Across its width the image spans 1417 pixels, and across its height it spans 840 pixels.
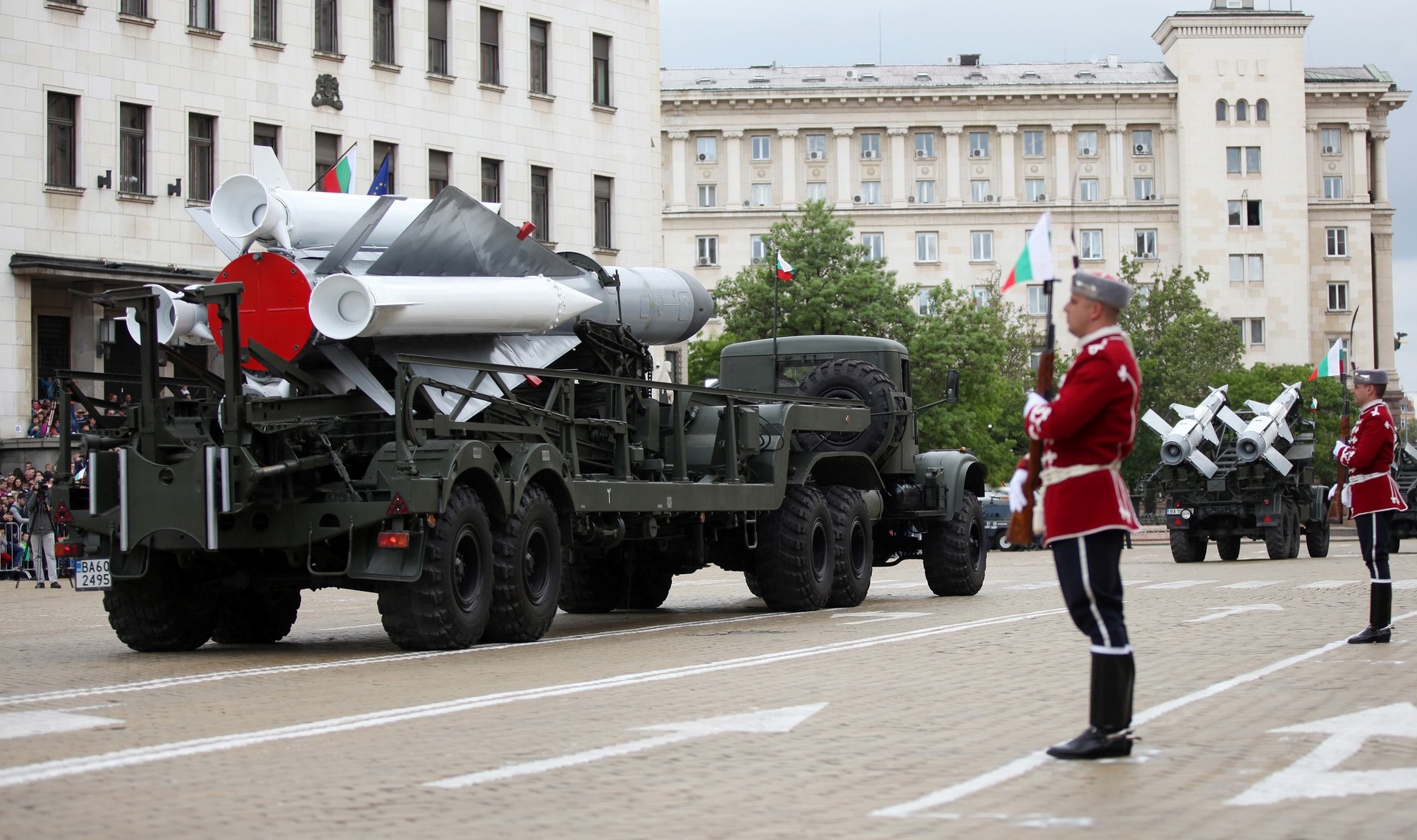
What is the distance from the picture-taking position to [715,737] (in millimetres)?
8719

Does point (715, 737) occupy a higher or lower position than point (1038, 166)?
lower

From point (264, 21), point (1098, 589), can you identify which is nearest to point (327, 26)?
point (264, 21)

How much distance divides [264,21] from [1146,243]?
2825 inches

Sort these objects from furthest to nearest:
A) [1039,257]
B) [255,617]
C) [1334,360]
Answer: [1334,360] → [255,617] → [1039,257]

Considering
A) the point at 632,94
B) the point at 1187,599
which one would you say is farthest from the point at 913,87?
the point at 1187,599

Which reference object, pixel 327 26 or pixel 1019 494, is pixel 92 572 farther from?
pixel 327 26

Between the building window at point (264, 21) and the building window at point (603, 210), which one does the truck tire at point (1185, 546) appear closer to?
the building window at point (603, 210)

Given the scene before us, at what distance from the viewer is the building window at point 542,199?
48.9m

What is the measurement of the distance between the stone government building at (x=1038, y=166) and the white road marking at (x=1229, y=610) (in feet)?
279

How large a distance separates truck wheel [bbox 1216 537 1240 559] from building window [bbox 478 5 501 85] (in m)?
21.5

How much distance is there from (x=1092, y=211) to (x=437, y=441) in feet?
310

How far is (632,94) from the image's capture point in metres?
51.9

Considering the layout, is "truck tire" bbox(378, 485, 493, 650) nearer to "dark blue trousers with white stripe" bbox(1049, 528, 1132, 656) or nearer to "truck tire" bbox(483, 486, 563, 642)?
"truck tire" bbox(483, 486, 563, 642)

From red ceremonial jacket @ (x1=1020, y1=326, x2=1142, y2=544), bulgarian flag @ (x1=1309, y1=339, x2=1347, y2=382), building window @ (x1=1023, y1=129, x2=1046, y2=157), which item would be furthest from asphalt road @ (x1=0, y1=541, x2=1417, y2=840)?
building window @ (x1=1023, y1=129, x2=1046, y2=157)
